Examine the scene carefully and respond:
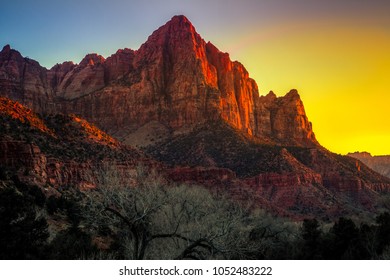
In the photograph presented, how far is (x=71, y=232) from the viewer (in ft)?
60.6

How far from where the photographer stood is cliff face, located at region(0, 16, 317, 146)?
8881cm

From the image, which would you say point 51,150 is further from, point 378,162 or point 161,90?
point 378,162

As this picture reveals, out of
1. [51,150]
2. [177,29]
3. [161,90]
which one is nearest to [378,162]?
[177,29]

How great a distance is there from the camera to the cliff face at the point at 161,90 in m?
88.8

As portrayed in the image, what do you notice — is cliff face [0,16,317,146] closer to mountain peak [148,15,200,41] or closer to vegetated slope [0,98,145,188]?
mountain peak [148,15,200,41]

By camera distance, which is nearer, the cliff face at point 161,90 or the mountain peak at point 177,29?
the cliff face at point 161,90

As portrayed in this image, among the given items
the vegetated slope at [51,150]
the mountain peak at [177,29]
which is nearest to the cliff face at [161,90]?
the mountain peak at [177,29]

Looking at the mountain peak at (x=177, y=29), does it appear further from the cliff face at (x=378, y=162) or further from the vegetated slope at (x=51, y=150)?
the cliff face at (x=378, y=162)

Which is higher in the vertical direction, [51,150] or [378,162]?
[378,162]

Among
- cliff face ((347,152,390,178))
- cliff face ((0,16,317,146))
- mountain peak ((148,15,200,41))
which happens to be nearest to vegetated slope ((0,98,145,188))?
cliff face ((0,16,317,146))

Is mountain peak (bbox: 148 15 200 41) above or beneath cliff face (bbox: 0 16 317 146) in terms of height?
above

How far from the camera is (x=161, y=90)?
9831cm

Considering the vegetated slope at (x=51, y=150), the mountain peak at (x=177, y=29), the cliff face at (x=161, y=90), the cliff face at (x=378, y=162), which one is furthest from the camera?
the cliff face at (x=378, y=162)
